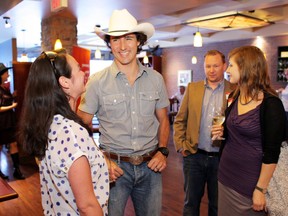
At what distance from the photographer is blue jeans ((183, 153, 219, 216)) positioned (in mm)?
2598

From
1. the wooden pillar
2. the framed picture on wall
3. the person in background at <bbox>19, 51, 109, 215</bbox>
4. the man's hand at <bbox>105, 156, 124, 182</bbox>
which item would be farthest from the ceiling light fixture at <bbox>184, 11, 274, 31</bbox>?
the person in background at <bbox>19, 51, 109, 215</bbox>

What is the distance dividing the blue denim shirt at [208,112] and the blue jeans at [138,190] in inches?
29.3

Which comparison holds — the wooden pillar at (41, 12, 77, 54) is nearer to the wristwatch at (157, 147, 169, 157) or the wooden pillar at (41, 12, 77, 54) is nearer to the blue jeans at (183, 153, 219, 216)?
the blue jeans at (183, 153, 219, 216)

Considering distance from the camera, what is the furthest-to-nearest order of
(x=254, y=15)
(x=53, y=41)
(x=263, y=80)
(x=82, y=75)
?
(x=254, y=15)
(x=53, y=41)
(x=263, y=80)
(x=82, y=75)

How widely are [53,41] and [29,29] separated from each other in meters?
2.84

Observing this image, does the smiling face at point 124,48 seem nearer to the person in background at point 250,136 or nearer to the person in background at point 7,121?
the person in background at point 250,136

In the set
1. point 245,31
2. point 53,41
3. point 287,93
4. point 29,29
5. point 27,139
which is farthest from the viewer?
point 245,31

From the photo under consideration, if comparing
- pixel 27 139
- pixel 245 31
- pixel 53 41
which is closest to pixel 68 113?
pixel 27 139

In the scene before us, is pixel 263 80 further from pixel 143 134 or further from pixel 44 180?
pixel 44 180

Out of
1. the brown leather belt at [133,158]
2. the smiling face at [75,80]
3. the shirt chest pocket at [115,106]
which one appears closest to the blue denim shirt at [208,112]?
the brown leather belt at [133,158]

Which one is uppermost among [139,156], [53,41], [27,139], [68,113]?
[53,41]

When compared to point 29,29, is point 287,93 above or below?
below

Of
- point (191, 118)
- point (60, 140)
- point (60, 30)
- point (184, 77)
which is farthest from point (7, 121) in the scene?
point (184, 77)

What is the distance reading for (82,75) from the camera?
1426mm
